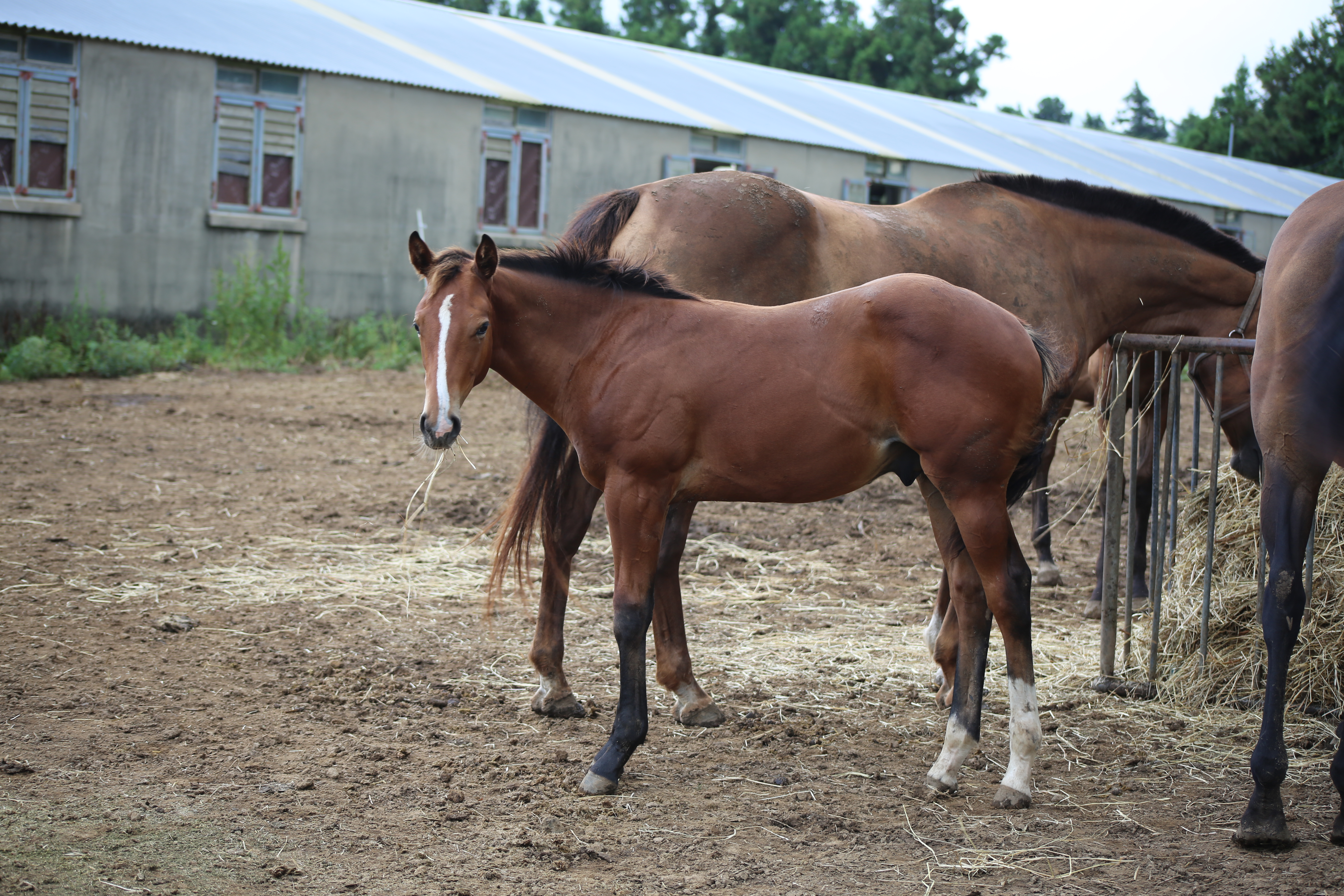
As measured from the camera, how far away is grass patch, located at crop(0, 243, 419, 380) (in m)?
11.6

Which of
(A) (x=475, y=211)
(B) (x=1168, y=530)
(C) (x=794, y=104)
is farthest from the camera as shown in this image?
(C) (x=794, y=104)

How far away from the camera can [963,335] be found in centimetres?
346

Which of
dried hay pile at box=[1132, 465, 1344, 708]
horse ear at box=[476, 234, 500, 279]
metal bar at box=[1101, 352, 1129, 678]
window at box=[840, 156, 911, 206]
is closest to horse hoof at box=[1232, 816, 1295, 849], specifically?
dried hay pile at box=[1132, 465, 1344, 708]

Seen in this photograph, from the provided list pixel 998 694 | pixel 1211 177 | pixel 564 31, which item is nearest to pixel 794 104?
pixel 564 31

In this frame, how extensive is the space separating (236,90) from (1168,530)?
1225 centimetres

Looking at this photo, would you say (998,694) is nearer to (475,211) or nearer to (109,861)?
(109,861)

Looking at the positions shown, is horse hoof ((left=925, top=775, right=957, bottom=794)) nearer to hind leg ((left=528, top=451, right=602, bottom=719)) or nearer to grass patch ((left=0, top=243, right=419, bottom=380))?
hind leg ((left=528, top=451, right=602, bottom=719))

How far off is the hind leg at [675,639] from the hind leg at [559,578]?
14.3 inches

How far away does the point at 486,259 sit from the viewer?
3500 millimetres

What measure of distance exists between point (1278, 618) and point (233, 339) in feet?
40.2

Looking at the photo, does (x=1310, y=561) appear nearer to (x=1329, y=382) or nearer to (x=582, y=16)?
(x=1329, y=382)

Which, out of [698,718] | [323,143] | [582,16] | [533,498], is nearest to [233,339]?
[323,143]

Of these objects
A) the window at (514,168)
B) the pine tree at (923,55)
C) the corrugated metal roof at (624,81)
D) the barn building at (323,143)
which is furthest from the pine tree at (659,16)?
the window at (514,168)

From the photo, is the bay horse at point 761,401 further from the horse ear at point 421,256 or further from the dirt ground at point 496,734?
the dirt ground at point 496,734
